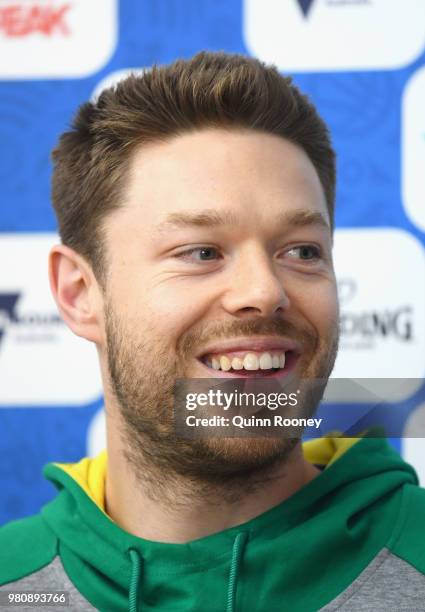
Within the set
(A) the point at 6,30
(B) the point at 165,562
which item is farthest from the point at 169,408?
(A) the point at 6,30

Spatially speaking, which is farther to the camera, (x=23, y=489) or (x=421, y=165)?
(x=23, y=489)

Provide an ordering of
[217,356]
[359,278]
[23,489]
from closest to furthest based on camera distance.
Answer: [217,356] → [359,278] → [23,489]

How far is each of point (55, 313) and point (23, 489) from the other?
1.15 ft

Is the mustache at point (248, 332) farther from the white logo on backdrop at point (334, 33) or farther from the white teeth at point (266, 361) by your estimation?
the white logo on backdrop at point (334, 33)

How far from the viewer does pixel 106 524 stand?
3.13 ft

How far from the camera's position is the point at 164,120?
0.96m

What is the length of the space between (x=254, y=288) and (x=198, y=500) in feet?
0.88

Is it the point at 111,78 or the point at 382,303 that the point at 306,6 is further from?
the point at 382,303

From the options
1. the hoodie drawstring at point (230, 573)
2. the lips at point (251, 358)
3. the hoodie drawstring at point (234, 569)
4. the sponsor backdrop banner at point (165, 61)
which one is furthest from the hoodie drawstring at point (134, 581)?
the sponsor backdrop banner at point (165, 61)

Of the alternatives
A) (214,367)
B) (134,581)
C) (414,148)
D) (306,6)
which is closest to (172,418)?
(214,367)

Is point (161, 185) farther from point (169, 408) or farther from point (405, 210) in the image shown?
point (405, 210)

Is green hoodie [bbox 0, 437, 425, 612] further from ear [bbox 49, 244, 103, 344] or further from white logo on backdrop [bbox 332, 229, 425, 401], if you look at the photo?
white logo on backdrop [bbox 332, 229, 425, 401]

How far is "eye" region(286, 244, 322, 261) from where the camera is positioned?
0.92 metres

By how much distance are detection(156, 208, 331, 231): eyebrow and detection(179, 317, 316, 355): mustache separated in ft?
0.39
